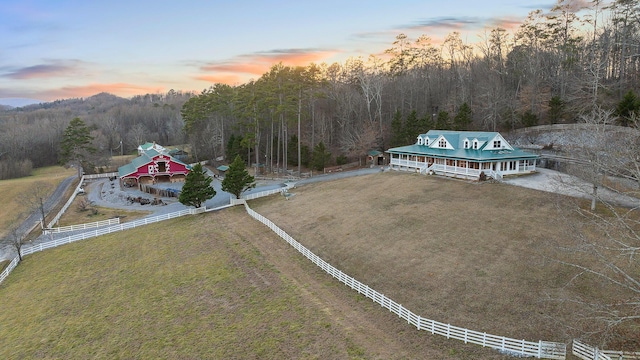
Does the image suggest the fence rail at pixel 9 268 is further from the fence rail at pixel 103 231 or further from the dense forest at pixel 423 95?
the dense forest at pixel 423 95

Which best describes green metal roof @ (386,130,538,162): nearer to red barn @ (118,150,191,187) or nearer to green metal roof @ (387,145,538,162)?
green metal roof @ (387,145,538,162)

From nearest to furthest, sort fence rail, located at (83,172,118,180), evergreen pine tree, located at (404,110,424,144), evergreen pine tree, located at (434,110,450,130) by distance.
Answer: evergreen pine tree, located at (434,110,450,130), evergreen pine tree, located at (404,110,424,144), fence rail, located at (83,172,118,180)

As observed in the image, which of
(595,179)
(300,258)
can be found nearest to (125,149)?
(300,258)

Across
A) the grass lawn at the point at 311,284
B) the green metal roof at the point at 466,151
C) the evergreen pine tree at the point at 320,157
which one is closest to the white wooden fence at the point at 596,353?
the grass lawn at the point at 311,284

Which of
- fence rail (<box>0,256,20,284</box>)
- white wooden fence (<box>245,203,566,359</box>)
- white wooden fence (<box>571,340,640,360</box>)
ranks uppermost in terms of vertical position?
white wooden fence (<box>571,340,640,360</box>)

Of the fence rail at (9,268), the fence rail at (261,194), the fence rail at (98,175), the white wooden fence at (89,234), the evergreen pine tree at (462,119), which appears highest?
the evergreen pine tree at (462,119)

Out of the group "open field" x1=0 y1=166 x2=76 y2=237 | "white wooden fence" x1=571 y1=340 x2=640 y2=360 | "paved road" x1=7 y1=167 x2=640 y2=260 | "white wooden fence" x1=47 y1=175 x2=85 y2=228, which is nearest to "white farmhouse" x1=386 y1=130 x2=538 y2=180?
"paved road" x1=7 y1=167 x2=640 y2=260
